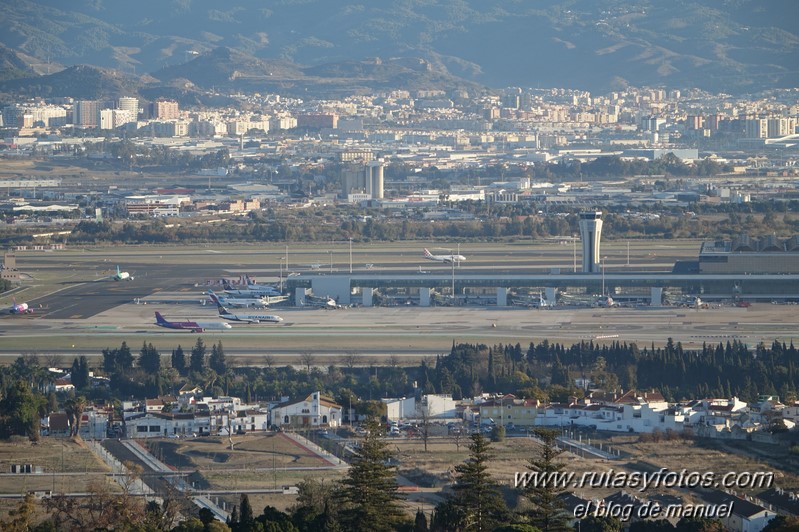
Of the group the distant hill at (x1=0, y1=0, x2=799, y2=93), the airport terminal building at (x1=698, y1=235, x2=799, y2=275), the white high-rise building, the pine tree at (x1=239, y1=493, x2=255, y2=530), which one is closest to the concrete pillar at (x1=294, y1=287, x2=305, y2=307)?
the airport terminal building at (x1=698, y1=235, x2=799, y2=275)

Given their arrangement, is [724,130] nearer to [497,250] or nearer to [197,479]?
[497,250]

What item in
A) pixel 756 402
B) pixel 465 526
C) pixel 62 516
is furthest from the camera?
pixel 756 402

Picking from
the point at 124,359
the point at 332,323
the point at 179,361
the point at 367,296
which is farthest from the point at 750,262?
the point at 124,359

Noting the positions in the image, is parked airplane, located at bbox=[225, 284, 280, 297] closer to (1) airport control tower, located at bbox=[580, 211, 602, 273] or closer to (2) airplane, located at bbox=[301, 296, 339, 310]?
(2) airplane, located at bbox=[301, 296, 339, 310]

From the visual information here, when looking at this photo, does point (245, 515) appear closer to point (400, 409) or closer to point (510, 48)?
point (400, 409)

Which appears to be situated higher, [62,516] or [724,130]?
[724,130]

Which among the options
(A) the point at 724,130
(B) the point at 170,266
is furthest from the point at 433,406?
(A) the point at 724,130
